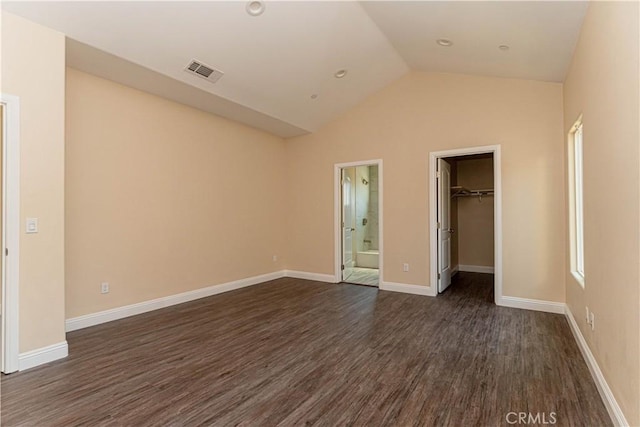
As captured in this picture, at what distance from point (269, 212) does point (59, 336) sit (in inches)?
147

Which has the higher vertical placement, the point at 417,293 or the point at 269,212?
the point at 269,212

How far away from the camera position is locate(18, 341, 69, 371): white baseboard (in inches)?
104

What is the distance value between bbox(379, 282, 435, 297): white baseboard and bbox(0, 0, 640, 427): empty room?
4cm

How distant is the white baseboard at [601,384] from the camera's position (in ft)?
6.26

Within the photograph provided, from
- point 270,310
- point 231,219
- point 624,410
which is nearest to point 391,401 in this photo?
point 624,410

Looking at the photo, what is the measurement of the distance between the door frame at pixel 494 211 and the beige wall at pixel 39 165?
4.46 m

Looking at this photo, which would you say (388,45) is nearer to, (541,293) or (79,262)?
(541,293)

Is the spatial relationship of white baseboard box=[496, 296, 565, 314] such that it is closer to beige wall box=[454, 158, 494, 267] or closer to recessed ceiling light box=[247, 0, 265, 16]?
beige wall box=[454, 158, 494, 267]

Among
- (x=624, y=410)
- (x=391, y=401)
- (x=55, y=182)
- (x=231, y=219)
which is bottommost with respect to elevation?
(x=391, y=401)

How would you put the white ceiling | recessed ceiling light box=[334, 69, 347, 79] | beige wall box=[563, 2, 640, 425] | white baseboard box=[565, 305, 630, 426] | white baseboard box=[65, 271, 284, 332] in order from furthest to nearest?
recessed ceiling light box=[334, 69, 347, 79] → white baseboard box=[65, 271, 284, 332] → the white ceiling → white baseboard box=[565, 305, 630, 426] → beige wall box=[563, 2, 640, 425]

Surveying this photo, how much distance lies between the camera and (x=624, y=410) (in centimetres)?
184

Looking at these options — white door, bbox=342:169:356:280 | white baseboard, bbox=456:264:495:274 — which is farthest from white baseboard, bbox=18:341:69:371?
white baseboard, bbox=456:264:495:274

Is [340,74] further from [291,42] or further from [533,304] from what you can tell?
[533,304]

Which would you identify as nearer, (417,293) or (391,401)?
(391,401)
